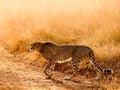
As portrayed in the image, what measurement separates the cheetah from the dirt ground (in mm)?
252

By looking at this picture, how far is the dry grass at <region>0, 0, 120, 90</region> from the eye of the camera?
38.9 feet

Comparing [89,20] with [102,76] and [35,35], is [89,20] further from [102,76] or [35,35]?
[102,76]

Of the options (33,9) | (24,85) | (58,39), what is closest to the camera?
(24,85)

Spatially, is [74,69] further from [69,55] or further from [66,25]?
[66,25]

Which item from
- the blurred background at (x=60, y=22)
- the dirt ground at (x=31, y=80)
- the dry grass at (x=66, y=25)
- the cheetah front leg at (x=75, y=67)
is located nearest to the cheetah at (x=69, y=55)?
the cheetah front leg at (x=75, y=67)

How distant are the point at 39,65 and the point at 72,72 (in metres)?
1.06

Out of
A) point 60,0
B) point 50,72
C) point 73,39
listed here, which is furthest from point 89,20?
point 50,72

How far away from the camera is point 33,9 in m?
16.5

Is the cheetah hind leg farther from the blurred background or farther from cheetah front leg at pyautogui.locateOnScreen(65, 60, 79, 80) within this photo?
the blurred background

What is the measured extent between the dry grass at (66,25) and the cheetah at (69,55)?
65 centimetres

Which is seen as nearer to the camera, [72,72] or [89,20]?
[72,72]

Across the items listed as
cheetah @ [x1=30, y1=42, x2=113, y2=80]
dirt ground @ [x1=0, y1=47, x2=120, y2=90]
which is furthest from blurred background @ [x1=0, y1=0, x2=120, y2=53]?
cheetah @ [x1=30, y1=42, x2=113, y2=80]

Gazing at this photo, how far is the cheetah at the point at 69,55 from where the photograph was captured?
1017cm

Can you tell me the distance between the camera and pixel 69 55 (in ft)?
34.0
